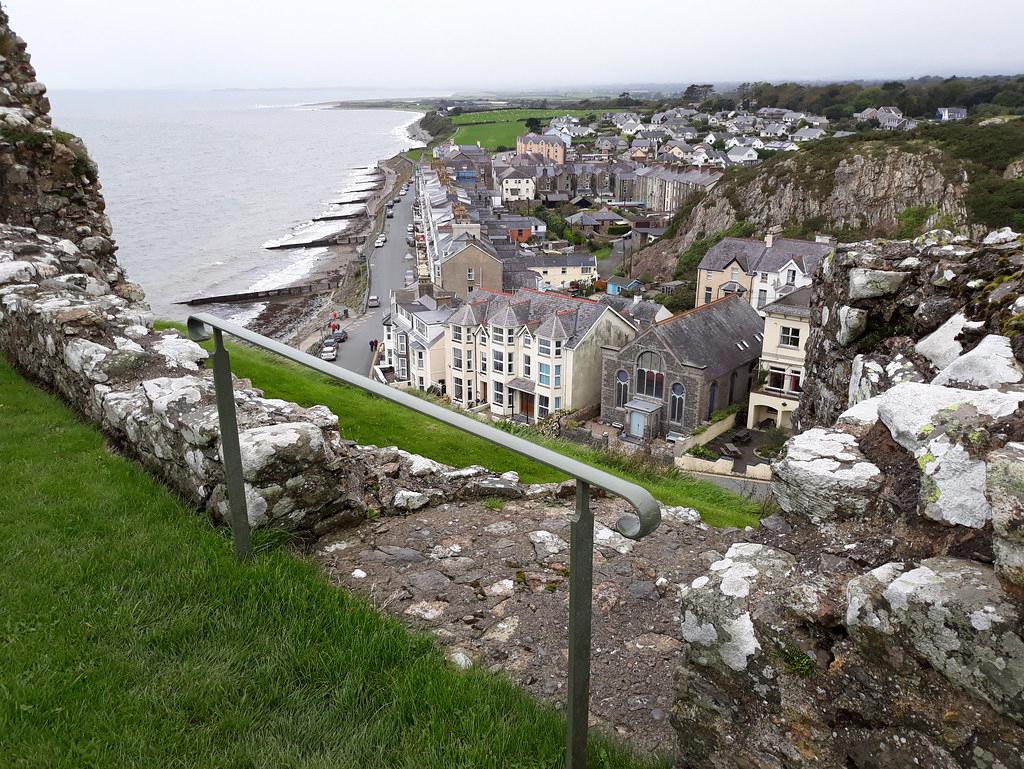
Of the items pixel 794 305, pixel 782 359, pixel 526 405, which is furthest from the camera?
pixel 526 405

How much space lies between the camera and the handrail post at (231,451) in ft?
14.8

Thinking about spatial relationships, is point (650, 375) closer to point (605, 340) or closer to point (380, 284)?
point (605, 340)

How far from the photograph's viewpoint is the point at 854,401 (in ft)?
20.2

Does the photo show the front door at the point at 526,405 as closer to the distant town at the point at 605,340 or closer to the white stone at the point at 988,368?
the distant town at the point at 605,340

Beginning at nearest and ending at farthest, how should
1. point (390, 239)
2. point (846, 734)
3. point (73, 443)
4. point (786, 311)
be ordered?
point (846, 734) < point (73, 443) < point (786, 311) < point (390, 239)

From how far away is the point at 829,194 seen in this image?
2670 inches

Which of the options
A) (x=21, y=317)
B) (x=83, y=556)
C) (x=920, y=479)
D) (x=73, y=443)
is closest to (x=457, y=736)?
(x=920, y=479)

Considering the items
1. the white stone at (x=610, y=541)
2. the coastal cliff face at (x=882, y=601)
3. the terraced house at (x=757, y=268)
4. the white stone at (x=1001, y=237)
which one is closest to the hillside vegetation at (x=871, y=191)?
the terraced house at (x=757, y=268)

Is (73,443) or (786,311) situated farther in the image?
(786,311)

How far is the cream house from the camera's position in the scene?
105 feet

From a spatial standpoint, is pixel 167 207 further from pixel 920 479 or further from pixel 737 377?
pixel 920 479

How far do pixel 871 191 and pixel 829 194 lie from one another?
3456 millimetres

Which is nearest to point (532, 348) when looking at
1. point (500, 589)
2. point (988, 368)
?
point (500, 589)

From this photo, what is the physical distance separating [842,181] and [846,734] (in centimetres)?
7370
